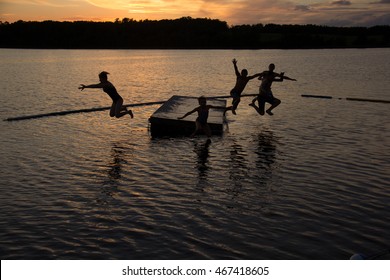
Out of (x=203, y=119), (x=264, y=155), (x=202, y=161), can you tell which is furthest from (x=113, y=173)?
(x=264, y=155)

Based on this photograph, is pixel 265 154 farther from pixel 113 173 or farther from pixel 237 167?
pixel 113 173

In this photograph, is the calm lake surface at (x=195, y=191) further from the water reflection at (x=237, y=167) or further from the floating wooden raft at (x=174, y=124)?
the floating wooden raft at (x=174, y=124)

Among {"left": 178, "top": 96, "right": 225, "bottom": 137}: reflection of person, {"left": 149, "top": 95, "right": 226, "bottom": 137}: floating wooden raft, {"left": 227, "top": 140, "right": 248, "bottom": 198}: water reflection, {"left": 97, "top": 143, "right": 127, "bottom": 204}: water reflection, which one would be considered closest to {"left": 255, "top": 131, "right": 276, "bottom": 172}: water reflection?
{"left": 227, "top": 140, "right": 248, "bottom": 198}: water reflection

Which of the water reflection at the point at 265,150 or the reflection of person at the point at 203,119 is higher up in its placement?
the reflection of person at the point at 203,119

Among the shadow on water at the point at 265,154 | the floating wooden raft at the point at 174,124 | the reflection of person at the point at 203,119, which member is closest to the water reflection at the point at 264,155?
the shadow on water at the point at 265,154

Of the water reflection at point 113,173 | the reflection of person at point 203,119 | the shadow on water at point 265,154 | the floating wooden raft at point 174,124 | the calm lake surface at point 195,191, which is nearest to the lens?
the calm lake surface at point 195,191

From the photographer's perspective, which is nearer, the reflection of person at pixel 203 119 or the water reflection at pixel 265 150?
the water reflection at pixel 265 150

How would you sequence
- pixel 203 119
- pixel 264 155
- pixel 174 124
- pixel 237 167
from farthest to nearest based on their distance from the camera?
pixel 174 124
pixel 203 119
pixel 264 155
pixel 237 167

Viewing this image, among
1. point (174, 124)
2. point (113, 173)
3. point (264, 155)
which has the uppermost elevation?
point (174, 124)

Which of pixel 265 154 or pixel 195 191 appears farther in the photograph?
pixel 265 154

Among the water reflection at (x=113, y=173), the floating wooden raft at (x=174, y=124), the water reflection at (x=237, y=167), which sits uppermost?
the floating wooden raft at (x=174, y=124)

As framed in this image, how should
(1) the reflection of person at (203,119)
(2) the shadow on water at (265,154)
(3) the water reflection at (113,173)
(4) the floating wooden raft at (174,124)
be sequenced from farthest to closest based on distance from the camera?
(4) the floating wooden raft at (174,124) < (1) the reflection of person at (203,119) < (2) the shadow on water at (265,154) < (3) the water reflection at (113,173)

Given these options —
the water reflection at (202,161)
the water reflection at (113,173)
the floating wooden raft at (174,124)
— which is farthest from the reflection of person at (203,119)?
the water reflection at (113,173)
